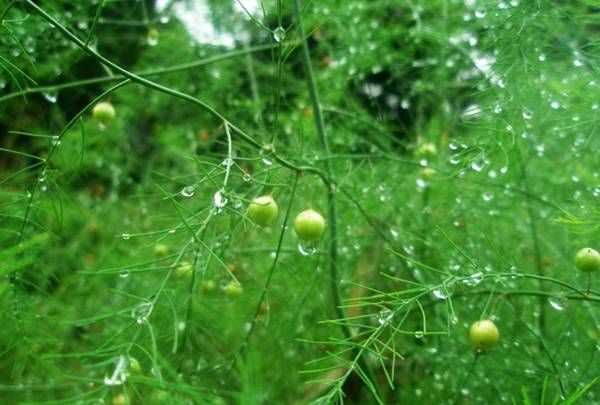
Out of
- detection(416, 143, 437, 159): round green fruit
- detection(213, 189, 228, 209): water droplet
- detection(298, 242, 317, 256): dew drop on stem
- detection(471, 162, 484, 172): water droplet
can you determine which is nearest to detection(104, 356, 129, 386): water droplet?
detection(213, 189, 228, 209): water droplet

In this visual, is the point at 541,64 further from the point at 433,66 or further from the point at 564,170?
the point at 433,66

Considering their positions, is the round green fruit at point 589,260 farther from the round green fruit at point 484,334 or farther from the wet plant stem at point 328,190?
the wet plant stem at point 328,190

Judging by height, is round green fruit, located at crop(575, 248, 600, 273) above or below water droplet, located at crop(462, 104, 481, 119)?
below

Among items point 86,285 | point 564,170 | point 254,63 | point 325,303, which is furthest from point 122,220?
point 564,170

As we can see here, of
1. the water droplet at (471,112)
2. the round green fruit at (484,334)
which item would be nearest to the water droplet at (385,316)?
the round green fruit at (484,334)

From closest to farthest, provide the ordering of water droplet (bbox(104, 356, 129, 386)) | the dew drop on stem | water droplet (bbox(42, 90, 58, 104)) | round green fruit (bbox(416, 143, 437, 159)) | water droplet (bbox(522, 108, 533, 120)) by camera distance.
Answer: water droplet (bbox(104, 356, 129, 386)), the dew drop on stem, water droplet (bbox(522, 108, 533, 120)), water droplet (bbox(42, 90, 58, 104)), round green fruit (bbox(416, 143, 437, 159))

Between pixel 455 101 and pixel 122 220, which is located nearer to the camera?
pixel 455 101

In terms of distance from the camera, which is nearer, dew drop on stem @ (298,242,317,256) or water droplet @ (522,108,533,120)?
dew drop on stem @ (298,242,317,256)

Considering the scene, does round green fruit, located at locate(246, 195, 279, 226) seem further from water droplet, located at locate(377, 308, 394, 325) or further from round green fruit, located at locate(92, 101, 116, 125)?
round green fruit, located at locate(92, 101, 116, 125)
